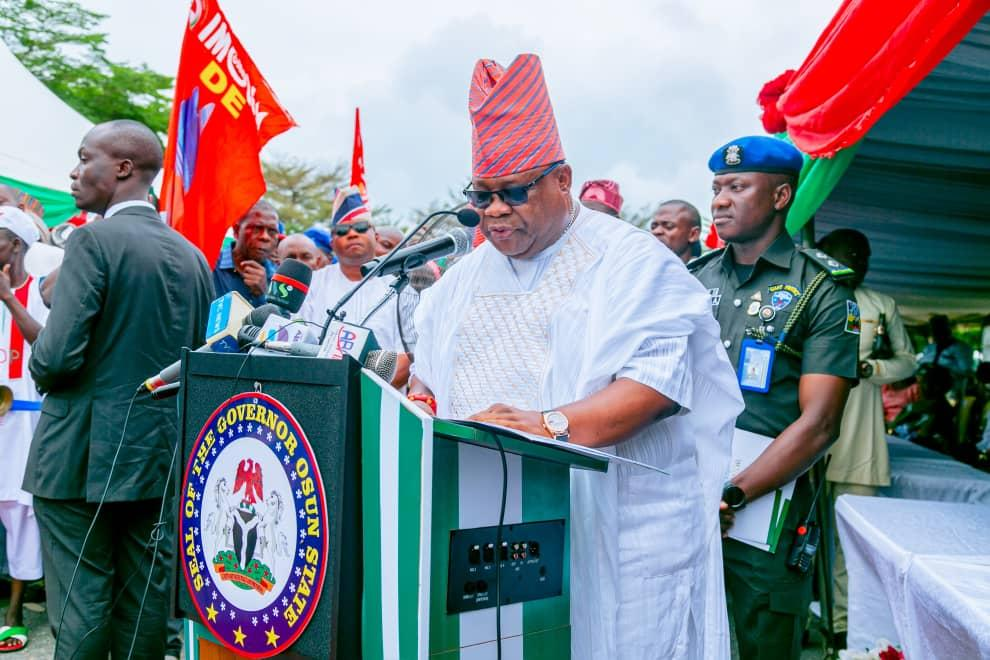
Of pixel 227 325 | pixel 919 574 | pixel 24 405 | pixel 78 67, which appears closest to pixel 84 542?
pixel 227 325

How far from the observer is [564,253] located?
224 cm

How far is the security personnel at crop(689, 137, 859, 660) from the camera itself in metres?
3.04

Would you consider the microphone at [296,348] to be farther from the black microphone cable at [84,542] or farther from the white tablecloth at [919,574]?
the black microphone cable at [84,542]

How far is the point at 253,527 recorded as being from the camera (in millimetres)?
1695

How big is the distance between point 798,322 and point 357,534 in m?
2.07

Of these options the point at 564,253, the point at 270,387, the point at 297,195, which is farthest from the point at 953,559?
the point at 297,195

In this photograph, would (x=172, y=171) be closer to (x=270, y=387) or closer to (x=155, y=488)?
(x=155, y=488)

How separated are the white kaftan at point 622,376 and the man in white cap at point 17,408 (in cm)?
364

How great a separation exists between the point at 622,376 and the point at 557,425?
0.24 meters

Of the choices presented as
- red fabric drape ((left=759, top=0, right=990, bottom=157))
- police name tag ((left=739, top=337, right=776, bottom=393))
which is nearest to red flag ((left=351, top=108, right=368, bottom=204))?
red fabric drape ((left=759, top=0, right=990, bottom=157))

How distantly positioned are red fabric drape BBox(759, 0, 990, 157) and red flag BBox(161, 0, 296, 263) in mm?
2966

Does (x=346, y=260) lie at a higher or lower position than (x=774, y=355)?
higher

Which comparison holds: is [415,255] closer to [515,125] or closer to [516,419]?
[515,125]

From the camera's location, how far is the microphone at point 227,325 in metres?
2.03
